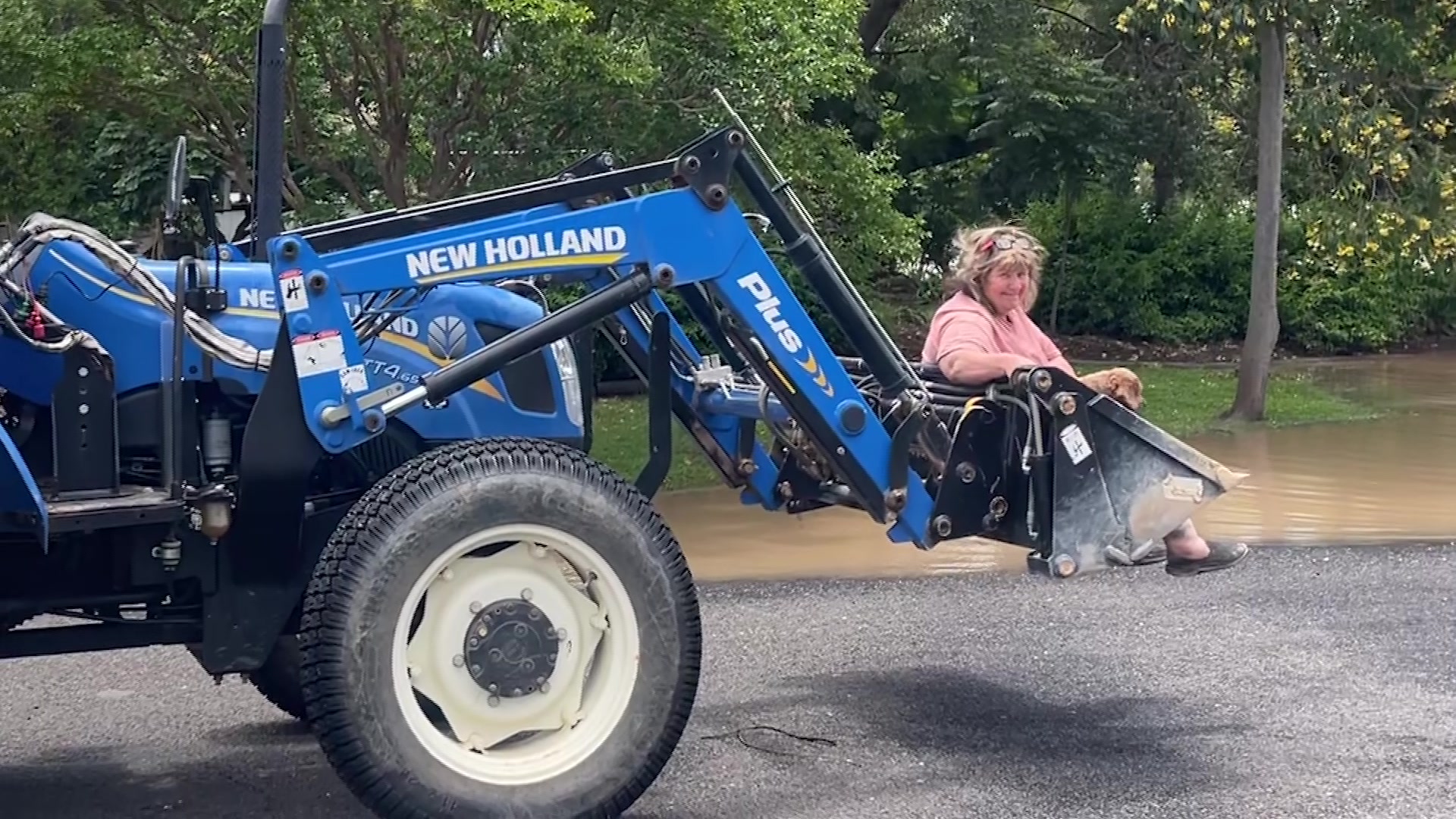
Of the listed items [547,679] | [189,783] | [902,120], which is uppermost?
[902,120]

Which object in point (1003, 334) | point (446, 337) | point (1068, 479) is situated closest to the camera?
point (446, 337)

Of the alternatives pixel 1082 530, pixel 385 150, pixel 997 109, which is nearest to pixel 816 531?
pixel 385 150

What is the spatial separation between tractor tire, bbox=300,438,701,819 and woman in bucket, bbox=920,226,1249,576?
154 centimetres

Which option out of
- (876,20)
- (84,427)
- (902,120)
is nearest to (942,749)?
(84,427)

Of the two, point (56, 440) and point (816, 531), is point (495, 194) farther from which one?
point (816, 531)

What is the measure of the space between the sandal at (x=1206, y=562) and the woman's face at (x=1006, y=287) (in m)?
1.07

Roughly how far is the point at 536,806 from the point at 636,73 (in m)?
6.22

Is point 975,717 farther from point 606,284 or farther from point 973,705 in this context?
point 606,284

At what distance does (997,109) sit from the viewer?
19828mm

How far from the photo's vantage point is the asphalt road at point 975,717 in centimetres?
519

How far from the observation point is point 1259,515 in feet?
35.1

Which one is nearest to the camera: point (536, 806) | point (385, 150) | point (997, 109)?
point (536, 806)

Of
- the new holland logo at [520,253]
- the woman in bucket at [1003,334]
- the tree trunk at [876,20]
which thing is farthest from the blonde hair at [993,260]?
the tree trunk at [876,20]

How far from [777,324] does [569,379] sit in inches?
32.0
